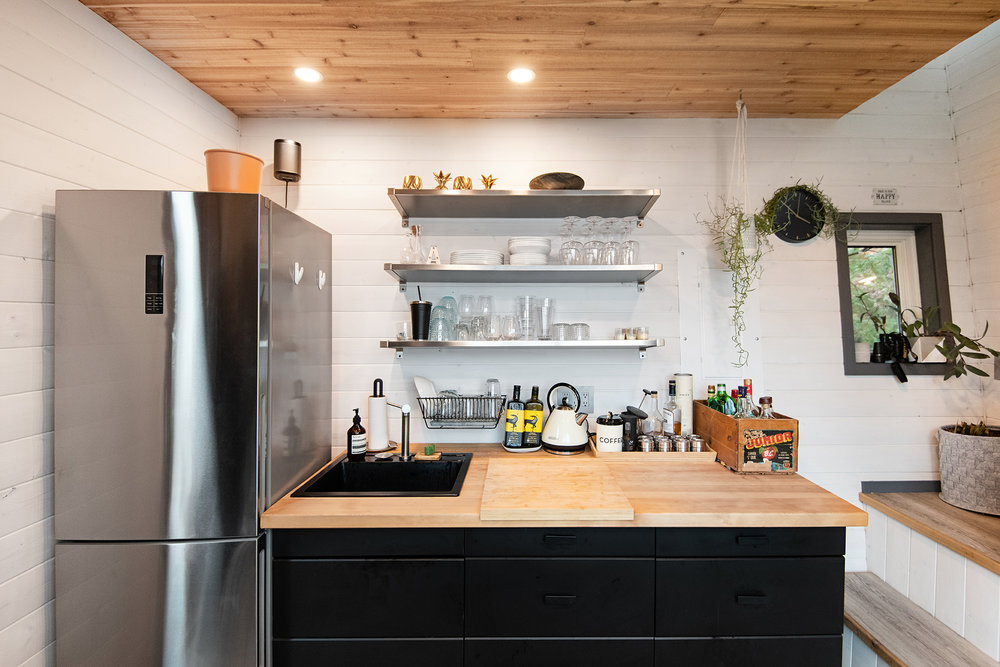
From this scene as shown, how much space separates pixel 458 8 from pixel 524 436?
1.69 meters

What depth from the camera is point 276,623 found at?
1.52 m

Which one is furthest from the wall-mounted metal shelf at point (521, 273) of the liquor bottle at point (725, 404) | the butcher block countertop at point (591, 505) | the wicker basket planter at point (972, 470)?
the wicker basket planter at point (972, 470)

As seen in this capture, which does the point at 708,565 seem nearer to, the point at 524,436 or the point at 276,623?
the point at 524,436

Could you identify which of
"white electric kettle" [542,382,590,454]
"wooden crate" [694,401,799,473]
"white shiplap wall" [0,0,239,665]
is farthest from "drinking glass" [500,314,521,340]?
"white shiplap wall" [0,0,239,665]

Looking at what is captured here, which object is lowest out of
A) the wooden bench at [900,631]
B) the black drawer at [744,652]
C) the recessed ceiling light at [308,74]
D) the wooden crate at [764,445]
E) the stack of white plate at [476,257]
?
the wooden bench at [900,631]

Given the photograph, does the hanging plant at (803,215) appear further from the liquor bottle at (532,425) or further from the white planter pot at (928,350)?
the liquor bottle at (532,425)

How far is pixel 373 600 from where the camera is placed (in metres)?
1.52

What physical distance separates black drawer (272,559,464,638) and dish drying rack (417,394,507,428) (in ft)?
2.44

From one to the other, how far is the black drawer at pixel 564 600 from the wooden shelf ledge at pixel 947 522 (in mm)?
1211

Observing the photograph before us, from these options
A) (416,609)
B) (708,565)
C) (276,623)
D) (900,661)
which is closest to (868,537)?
(900,661)

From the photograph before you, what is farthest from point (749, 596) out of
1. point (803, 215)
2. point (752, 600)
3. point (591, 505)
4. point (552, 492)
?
point (803, 215)

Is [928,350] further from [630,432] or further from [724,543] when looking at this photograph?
[724,543]

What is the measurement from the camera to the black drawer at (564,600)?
4.93 ft

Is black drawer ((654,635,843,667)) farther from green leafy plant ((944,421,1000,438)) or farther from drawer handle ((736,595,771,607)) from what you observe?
green leafy plant ((944,421,1000,438))
